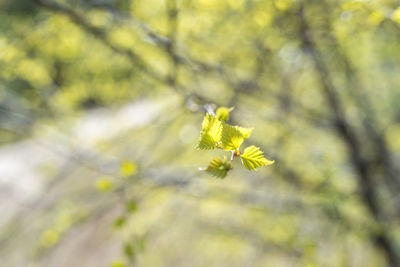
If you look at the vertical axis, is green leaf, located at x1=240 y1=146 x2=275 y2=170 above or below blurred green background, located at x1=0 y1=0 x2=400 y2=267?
below

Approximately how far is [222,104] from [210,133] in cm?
126

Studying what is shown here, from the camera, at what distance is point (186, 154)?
309 cm

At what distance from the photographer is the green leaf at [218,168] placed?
623 mm

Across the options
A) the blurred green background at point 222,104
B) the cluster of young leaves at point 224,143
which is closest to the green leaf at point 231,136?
the cluster of young leaves at point 224,143

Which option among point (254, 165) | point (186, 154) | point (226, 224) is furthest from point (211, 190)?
point (254, 165)

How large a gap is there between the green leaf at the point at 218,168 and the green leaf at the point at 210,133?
0.03 meters

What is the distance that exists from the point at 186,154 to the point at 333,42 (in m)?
1.60

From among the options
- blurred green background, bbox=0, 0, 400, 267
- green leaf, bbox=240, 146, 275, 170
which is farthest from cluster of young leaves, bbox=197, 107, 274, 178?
blurred green background, bbox=0, 0, 400, 267

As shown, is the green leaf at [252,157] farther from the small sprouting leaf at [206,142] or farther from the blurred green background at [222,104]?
the blurred green background at [222,104]

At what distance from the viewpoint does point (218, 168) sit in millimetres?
630

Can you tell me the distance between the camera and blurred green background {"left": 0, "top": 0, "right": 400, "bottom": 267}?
1.75 metres

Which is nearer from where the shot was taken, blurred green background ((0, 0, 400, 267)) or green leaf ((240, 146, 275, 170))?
green leaf ((240, 146, 275, 170))

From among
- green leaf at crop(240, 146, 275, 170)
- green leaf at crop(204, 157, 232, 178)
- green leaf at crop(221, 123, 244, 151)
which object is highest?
green leaf at crop(221, 123, 244, 151)

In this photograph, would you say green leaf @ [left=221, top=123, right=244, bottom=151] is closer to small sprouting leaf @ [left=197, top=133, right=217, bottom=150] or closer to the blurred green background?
small sprouting leaf @ [left=197, top=133, right=217, bottom=150]
